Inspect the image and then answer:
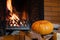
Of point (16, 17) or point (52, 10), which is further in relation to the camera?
point (52, 10)

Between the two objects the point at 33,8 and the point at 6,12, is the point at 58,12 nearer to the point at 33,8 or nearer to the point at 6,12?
A: the point at 33,8

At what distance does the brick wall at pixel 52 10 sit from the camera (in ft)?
9.07

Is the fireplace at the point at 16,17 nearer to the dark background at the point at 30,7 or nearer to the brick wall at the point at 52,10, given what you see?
the dark background at the point at 30,7

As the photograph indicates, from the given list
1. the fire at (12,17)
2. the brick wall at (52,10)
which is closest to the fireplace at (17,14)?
the fire at (12,17)

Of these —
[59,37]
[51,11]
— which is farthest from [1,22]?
[59,37]

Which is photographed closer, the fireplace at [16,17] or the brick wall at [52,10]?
the fireplace at [16,17]

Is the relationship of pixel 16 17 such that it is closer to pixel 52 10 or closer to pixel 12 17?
pixel 12 17

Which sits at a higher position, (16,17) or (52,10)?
(52,10)

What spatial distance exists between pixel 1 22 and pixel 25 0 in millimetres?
531

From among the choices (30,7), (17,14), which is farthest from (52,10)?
(17,14)

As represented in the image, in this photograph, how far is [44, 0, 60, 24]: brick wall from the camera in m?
2.77

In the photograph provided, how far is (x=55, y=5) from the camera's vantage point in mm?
2779

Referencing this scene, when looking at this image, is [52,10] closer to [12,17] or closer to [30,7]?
[30,7]

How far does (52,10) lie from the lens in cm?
278
